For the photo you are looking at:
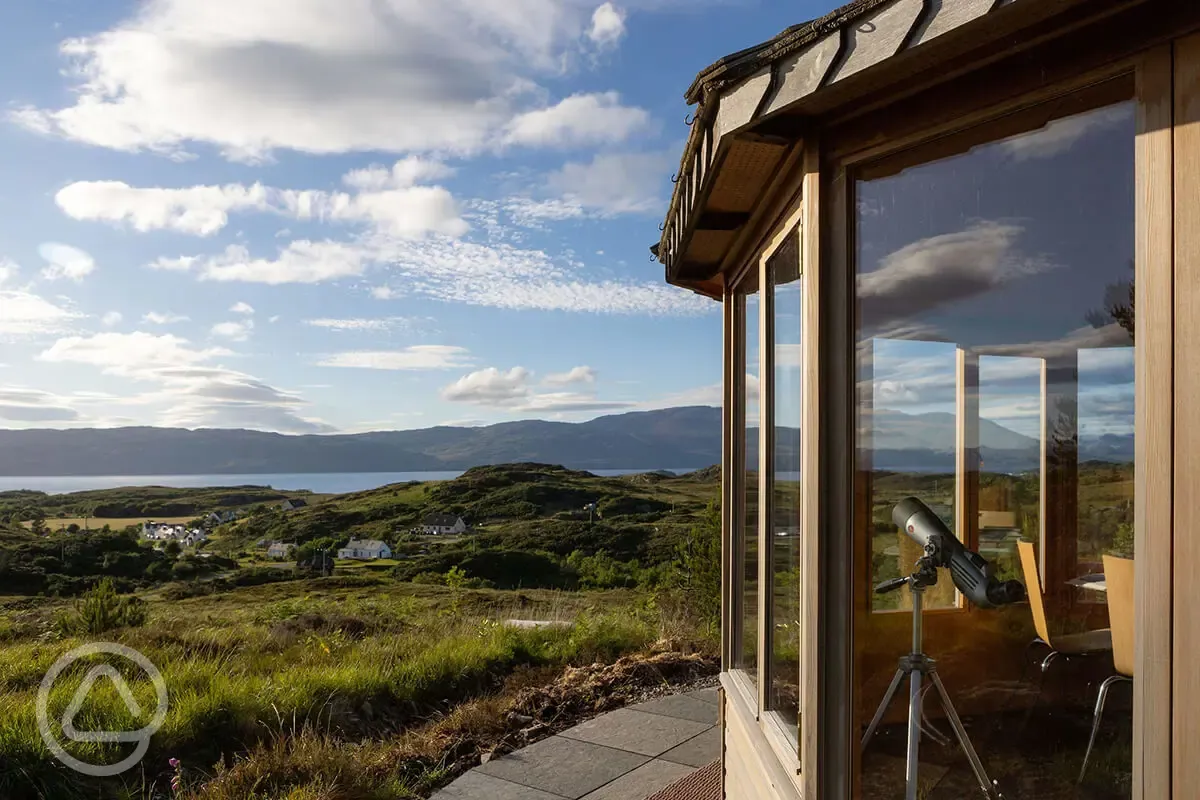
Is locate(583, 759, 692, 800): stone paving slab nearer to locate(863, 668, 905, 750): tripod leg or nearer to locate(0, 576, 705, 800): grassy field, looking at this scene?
locate(0, 576, 705, 800): grassy field

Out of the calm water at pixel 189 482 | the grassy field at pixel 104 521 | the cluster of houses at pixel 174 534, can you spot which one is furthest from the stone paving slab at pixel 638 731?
the grassy field at pixel 104 521

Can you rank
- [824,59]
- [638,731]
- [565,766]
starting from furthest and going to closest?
1. [638,731]
2. [565,766]
3. [824,59]

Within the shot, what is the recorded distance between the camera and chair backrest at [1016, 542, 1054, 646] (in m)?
1.73

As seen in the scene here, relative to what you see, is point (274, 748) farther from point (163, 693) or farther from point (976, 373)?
point (976, 373)

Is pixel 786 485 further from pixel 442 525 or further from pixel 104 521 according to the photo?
pixel 104 521

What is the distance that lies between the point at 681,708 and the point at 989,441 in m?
3.90

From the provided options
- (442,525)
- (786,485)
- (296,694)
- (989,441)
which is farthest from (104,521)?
(989,441)

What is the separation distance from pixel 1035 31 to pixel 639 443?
26291 mm

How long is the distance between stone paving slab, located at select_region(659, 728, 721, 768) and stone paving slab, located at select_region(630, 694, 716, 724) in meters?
0.29

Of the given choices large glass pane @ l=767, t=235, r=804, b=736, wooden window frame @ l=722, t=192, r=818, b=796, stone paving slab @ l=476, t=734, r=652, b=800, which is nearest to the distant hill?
stone paving slab @ l=476, t=734, r=652, b=800

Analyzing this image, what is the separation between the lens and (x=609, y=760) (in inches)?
172

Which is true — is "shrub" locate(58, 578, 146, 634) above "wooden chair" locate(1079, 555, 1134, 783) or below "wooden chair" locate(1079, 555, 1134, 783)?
below

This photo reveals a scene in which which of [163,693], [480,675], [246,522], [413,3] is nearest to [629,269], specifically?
[413,3]

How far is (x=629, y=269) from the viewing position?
1939 cm
